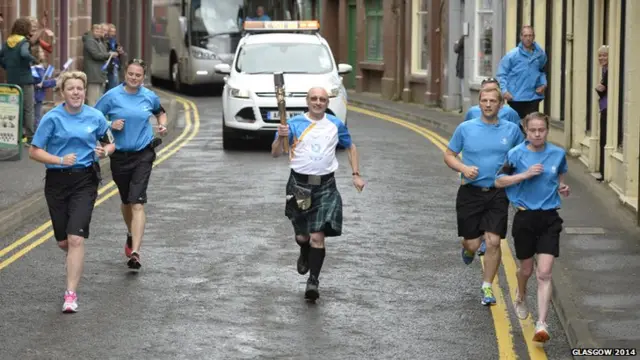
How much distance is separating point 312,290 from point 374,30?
113 feet

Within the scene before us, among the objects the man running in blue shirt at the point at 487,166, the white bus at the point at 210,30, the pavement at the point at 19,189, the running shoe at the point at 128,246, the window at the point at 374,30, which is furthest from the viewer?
the window at the point at 374,30

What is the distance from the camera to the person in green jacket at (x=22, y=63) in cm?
2245

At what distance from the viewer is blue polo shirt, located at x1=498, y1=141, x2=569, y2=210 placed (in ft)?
32.6

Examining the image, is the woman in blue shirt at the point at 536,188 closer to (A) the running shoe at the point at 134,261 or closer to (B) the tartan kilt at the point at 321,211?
(B) the tartan kilt at the point at 321,211

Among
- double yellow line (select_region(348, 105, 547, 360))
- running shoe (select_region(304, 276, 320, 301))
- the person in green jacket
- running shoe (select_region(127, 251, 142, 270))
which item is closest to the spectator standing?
the person in green jacket

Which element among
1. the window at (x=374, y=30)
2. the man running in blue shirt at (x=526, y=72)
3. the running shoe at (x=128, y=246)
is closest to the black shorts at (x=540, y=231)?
the running shoe at (x=128, y=246)

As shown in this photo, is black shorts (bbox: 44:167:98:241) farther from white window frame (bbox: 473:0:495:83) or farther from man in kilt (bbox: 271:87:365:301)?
white window frame (bbox: 473:0:495:83)

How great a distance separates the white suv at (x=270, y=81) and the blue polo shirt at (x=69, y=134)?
12390 mm

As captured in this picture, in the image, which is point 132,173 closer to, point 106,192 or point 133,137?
point 133,137

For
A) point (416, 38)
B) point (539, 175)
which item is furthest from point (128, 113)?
point (416, 38)

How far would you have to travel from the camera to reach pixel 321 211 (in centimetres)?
1134

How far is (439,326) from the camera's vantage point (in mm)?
10195

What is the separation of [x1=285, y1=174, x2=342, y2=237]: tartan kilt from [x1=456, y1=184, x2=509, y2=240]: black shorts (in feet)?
3.02

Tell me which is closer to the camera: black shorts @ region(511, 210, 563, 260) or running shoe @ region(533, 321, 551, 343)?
running shoe @ region(533, 321, 551, 343)
